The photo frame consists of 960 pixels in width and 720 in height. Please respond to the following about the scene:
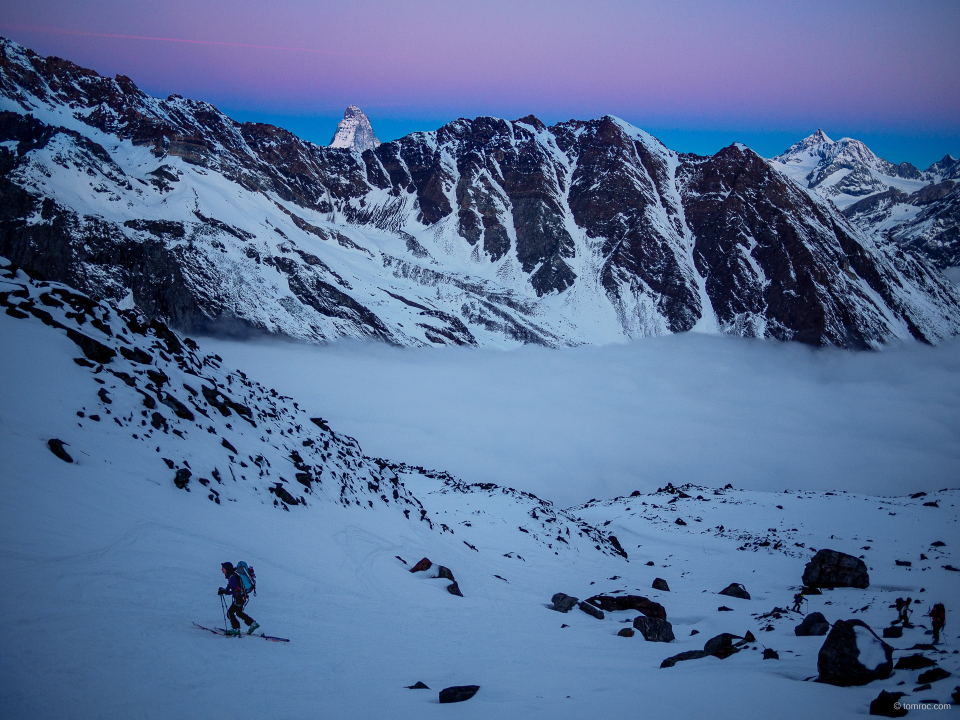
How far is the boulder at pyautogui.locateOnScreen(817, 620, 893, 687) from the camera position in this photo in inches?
341

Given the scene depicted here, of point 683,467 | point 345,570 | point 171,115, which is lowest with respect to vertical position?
point 683,467

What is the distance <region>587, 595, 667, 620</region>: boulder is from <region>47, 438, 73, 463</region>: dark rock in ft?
55.5

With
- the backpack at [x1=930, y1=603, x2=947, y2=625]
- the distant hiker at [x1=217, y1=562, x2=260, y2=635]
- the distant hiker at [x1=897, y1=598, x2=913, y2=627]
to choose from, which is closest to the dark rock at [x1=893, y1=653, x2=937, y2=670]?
the backpack at [x1=930, y1=603, x2=947, y2=625]

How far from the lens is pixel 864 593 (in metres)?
20.4

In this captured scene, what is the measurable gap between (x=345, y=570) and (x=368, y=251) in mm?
168904

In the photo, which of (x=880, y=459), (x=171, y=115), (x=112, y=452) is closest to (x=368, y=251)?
(x=171, y=115)

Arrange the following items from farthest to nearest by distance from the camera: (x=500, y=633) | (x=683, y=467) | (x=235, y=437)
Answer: (x=683, y=467) → (x=235, y=437) → (x=500, y=633)

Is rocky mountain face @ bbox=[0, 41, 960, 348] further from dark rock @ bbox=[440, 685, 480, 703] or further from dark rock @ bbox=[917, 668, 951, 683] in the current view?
dark rock @ bbox=[917, 668, 951, 683]

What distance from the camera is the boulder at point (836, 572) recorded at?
21.7 m

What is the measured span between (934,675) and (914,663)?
2.43ft

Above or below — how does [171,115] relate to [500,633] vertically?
above

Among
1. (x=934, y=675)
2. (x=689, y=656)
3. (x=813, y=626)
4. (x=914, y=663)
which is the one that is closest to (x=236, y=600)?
(x=689, y=656)

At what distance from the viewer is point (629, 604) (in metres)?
18.8

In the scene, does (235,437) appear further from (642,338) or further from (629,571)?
(642,338)
